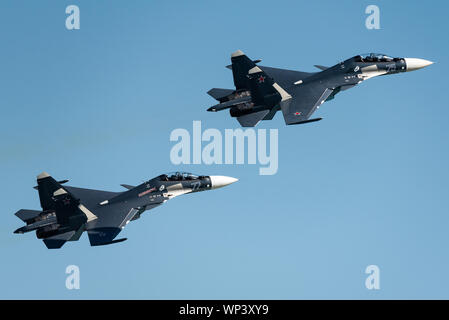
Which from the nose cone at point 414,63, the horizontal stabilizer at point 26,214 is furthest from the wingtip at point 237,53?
the horizontal stabilizer at point 26,214

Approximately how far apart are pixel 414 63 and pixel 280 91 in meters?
9.55

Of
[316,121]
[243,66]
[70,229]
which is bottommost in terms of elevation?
[70,229]

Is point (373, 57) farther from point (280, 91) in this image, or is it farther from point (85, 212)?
point (85, 212)

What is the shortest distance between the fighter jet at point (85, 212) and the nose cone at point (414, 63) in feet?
58.3

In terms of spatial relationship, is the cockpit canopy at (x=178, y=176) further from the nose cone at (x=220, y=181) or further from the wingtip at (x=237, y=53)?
the wingtip at (x=237, y=53)

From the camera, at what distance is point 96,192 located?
194 ft

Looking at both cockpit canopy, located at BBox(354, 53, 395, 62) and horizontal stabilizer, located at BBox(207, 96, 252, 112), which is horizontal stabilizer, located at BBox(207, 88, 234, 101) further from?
cockpit canopy, located at BBox(354, 53, 395, 62)

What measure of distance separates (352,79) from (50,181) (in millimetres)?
20004

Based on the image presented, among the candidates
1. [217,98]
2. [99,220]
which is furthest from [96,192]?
[217,98]

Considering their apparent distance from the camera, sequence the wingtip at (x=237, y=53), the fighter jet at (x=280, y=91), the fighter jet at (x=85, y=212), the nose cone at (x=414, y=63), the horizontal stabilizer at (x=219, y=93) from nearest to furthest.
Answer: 1. the fighter jet at (x=85, y=212)
2. the fighter jet at (x=280, y=91)
3. the wingtip at (x=237, y=53)
4. the horizontal stabilizer at (x=219, y=93)
5. the nose cone at (x=414, y=63)

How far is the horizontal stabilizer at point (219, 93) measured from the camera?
61234mm

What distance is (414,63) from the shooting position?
63.3m

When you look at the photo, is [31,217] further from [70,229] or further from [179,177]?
[179,177]

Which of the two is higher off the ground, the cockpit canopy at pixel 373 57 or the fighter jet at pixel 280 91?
the cockpit canopy at pixel 373 57
